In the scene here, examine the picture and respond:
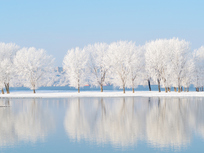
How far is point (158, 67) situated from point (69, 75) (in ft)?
79.5

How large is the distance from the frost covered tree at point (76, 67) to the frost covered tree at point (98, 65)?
2.12 meters

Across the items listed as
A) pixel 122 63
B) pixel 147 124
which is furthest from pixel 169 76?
pixel 147 124

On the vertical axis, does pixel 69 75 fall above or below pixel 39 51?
below

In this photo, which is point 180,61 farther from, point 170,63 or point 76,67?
point 76,67

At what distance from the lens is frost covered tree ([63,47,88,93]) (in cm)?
7938

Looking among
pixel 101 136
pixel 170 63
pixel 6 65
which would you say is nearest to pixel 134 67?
pixel 170 63

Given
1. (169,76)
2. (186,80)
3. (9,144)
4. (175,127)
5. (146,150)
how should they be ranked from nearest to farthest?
(146,150) < (9,144) < (175,127) < (169,76) < (186,80)

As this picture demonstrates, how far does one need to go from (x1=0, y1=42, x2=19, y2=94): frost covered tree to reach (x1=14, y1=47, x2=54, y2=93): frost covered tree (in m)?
2.09

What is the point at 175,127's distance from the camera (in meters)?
20.6

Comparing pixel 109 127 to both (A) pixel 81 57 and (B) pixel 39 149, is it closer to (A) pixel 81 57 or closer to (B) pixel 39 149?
(B) pixel 39 149

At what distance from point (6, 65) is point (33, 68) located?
7.16 m

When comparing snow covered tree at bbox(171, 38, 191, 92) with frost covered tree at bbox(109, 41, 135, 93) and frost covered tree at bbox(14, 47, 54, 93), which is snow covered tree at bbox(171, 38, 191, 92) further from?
frost covered tree at bbox(14, 47, 54, 93)

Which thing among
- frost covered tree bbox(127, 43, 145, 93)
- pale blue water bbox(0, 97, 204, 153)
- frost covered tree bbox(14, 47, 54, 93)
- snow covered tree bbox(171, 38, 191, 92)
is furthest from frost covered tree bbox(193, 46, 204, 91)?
pale blue water bbox(0, 97, 204, 153)

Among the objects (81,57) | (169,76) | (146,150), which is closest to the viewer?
(146,150)
